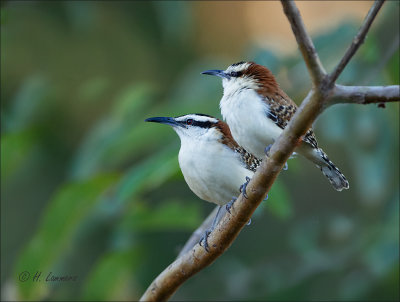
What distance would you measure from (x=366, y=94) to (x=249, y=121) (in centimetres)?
69

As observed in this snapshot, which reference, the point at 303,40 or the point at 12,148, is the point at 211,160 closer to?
the point at 303,40

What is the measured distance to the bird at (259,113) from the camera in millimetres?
2178

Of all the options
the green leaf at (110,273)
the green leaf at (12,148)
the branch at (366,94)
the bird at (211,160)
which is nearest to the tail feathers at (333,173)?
the bird at (211,160)

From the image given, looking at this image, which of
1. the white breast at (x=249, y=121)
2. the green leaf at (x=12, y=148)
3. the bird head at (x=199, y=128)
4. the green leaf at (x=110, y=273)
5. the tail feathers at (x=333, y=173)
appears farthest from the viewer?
the green leaf at (x=110, y=273)

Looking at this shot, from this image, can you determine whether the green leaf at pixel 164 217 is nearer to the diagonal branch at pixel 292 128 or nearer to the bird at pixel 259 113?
the bird at pixel 259 113

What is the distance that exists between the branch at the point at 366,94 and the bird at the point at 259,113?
2.01ft

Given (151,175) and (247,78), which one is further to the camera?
(151,175)

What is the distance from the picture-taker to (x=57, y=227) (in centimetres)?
309

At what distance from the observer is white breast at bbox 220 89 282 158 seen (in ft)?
7.06

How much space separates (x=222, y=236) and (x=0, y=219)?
4679 millimetres

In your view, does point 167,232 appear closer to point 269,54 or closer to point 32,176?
point 32,176

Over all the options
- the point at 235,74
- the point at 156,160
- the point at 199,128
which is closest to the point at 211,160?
the point at 199,128

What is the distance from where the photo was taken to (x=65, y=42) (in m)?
7.20

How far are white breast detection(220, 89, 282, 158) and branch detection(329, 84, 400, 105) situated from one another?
0.61 meters
